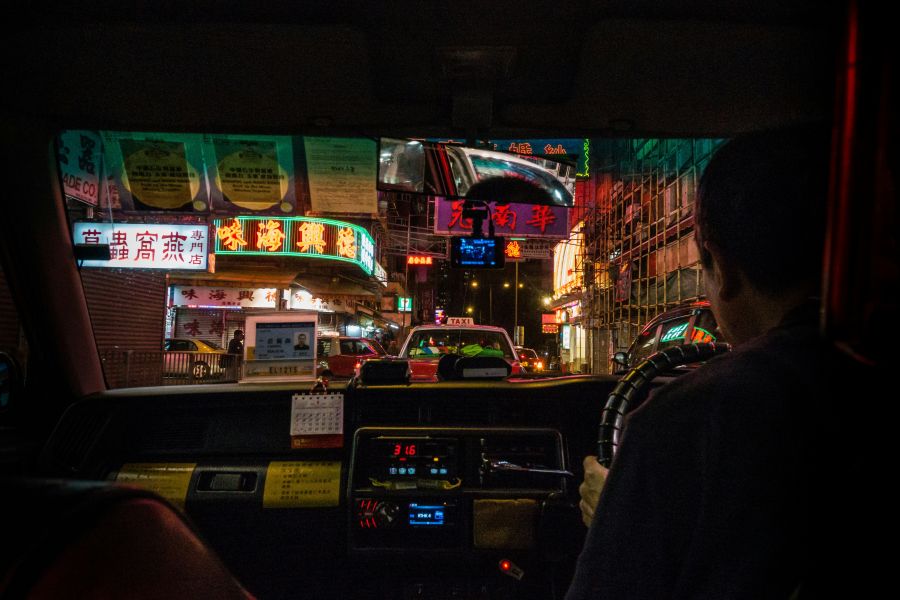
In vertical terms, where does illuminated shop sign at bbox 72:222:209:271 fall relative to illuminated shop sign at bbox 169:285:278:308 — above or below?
above

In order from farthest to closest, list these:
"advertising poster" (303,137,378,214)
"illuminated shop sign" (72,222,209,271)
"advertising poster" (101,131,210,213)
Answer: "advertising poster" (303,137,378,214)
"advertising poster" (101,131,210,213)
"illuminated shop sign" (72,222,209,271)

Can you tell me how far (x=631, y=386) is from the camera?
5.50ft

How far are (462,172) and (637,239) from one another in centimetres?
1865

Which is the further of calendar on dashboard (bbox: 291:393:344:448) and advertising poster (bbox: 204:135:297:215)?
advertising poster (bbox: 204:135:297:215)

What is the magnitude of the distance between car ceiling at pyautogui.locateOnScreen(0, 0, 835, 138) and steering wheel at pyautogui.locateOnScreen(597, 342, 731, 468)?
1.40m

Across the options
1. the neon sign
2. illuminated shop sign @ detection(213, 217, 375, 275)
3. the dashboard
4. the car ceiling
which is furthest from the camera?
the neon sign

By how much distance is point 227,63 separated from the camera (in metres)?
3.14

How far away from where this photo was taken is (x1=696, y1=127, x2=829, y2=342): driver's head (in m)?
1.05

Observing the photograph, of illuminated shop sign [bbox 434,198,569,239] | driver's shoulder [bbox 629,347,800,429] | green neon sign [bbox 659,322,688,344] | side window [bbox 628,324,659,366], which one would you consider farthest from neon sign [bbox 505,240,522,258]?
driver's shoulder [bbox 629,347,800,429]

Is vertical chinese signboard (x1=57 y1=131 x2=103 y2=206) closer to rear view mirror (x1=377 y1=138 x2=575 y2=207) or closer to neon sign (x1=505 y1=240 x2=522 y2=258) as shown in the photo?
rear view mirror (x1=377 y1=138 x2=575 y2=207)

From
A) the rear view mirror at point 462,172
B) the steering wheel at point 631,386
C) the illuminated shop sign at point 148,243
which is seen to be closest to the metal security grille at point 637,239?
the illuminated shop sign at point 148,243

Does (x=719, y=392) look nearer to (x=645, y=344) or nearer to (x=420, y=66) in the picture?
(x=420, y=66)

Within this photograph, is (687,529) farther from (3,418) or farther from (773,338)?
(3,418)

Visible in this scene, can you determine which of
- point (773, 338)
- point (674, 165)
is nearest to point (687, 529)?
point (773, 338)
